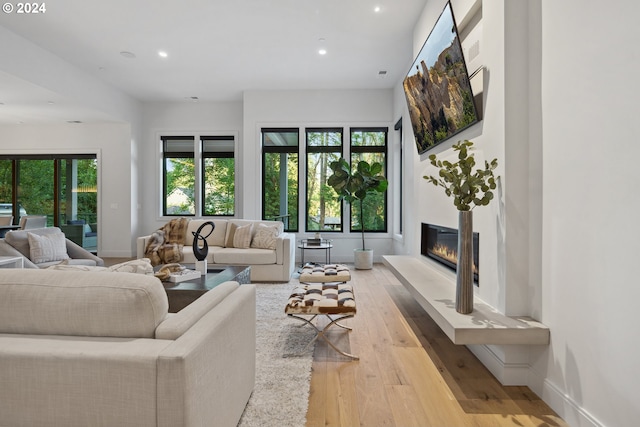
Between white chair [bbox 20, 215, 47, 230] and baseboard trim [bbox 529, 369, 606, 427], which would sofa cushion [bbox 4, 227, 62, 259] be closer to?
white chair [bbox 20, 215, 47, 230]

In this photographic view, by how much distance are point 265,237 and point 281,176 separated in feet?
6.82

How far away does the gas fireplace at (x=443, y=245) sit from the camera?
2.78m

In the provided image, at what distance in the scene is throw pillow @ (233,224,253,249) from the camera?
5371 millimetres

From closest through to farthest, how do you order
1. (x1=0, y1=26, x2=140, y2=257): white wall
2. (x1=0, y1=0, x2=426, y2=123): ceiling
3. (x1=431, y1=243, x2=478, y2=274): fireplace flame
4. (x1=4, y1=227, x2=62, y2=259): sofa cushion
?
(x1=431, y1=243, x2=478, y2=274): fireplace flame
(x1=0, y1=0, x2=426, y2=123): ceiling
(x1=4, y1=227, x2=62, y2=259): sofa cushion
(x1=0, y1=26, x2=140, y2=257): white wall

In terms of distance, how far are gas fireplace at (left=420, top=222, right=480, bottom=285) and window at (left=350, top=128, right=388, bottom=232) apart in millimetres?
2860

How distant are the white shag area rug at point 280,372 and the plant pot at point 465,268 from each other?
107 centimetres

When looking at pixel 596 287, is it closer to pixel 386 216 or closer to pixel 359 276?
pixel 359 276

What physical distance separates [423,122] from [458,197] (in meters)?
1.62

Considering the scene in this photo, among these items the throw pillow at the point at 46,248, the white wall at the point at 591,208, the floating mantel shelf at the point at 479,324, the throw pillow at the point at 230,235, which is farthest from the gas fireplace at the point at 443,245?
the throw pillow at the point at 46,248

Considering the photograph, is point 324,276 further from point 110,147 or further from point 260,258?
point 110,147

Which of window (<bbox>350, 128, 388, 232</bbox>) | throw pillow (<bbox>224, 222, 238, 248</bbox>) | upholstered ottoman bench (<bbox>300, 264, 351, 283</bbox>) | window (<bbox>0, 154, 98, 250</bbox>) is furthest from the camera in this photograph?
window (<bbox>0, 154, 98, 250</bbox>)

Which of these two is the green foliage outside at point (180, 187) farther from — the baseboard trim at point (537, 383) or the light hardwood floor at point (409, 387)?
the baseboard trim at point (537, 383)

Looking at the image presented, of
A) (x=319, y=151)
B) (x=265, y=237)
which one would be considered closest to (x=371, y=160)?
(x=319, y=151)

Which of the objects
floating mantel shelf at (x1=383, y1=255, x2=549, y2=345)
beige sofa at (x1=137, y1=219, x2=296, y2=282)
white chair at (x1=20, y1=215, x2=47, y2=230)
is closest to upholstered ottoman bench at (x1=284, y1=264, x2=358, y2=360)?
floating mantel shelf at (x1=383, y1=255, x2=549, y2=345)
